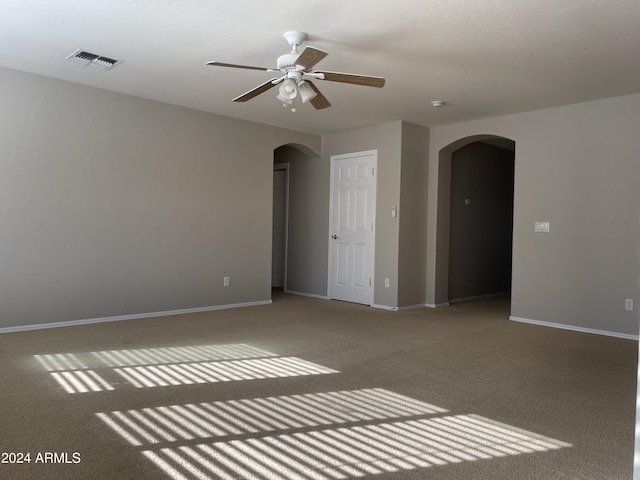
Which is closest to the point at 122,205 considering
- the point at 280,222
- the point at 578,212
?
the point at 280,222

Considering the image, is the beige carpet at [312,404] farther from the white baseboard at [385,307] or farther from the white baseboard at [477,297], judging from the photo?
the white baseboard at [477,297]

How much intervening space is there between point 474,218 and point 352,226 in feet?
6.91

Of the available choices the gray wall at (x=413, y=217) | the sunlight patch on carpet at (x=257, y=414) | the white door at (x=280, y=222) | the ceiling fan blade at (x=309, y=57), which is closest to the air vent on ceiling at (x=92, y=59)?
the ceiling fan blade at (x=309, y=57)

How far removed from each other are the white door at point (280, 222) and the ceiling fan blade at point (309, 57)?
472cm

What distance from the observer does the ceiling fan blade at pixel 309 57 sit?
3202mm

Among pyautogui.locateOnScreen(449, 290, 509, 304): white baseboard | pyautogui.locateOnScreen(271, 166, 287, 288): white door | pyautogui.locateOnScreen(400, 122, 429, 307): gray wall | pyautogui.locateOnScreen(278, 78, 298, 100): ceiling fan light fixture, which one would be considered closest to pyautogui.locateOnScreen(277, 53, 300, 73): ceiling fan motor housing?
pyautogui.locateOnScreen(278, 78, 298, 100): ceiling fan light fixture

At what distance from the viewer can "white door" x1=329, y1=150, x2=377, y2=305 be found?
268 inches

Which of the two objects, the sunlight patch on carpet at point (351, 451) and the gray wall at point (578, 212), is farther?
the gray wall at point (578, 212)

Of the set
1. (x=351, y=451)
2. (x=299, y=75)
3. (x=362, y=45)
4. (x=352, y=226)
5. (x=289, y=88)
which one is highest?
(x=362, y=45)

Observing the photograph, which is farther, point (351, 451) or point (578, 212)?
point (578, 212)

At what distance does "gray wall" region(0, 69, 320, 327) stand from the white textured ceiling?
410 millimetres

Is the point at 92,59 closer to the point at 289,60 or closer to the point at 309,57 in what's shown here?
the point at 289,60

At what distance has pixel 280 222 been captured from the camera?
8.22 meters

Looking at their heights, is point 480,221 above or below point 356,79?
below
